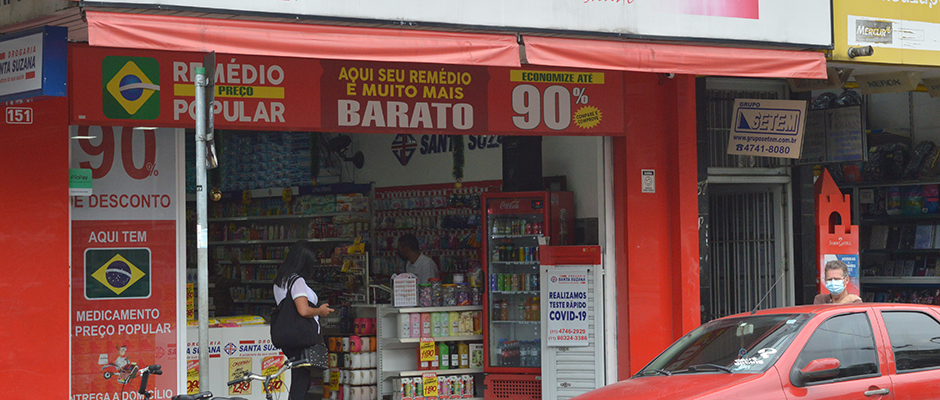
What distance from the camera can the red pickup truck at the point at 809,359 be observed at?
5336mm

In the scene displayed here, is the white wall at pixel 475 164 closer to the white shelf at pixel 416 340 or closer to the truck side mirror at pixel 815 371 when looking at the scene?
the white shelf at pixel 416 340

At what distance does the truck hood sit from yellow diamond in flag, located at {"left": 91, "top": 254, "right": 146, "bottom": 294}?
3.78 meters

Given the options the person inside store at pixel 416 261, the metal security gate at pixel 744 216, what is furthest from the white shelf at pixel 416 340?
the metal security gate at pixel 744 216

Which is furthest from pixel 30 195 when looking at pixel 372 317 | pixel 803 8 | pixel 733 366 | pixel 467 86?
pixel 803 8

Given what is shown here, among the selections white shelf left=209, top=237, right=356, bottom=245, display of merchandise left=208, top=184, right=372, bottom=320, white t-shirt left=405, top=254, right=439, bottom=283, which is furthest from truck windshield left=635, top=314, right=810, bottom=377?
white shelf left=209, top=237, right=356, bottom=245

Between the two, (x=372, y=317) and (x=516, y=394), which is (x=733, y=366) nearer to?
(x=516, y=394)

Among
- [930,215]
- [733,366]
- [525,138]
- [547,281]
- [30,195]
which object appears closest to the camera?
[733,366]

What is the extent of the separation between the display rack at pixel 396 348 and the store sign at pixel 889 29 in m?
4.52

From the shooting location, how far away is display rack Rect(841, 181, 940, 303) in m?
11.6

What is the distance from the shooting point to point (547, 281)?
9.58m

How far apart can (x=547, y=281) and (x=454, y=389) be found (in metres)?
1.58

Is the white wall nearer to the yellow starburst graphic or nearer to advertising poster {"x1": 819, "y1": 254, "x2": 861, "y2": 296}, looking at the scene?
the yellow starburst graphic

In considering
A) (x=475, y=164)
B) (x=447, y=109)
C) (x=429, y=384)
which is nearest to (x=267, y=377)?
(x=447, y=109)

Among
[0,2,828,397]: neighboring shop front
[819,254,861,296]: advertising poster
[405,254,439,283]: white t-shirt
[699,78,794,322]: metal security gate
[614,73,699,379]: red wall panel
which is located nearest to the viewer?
[0,2,828,397]: neighboring shop front
